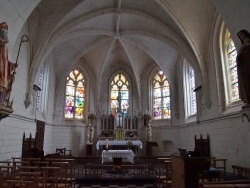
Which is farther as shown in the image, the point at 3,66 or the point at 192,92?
the point at 192,92

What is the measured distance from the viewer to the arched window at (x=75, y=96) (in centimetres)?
1593

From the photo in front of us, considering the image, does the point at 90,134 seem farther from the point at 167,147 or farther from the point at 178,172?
the point at 178,172

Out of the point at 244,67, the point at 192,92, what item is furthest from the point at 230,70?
the point at 244,67

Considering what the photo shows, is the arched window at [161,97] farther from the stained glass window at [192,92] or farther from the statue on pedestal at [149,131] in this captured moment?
the stained glass window at [192,92]

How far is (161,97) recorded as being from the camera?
652 inches

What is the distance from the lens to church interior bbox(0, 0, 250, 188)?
788 centimetres

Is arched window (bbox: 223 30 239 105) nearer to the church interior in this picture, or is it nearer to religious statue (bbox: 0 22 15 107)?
the church interior

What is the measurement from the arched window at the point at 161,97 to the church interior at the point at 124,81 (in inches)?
2.9

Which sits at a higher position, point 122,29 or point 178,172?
point 122,29

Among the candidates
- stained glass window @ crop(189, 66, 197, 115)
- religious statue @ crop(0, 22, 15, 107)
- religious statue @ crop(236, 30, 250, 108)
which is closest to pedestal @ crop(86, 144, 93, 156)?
stained glass window @ crop(189, 66, 197, 115)

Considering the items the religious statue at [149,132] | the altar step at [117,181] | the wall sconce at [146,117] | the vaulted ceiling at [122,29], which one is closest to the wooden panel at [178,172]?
the altar step at [117,181]

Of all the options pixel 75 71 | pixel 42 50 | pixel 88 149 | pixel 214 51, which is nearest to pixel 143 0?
pixel 214 51

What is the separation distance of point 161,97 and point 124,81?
10.8 feet

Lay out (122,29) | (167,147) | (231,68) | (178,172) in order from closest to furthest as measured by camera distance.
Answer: (178,172) < (231,68) < (122,29) < (167,147)
